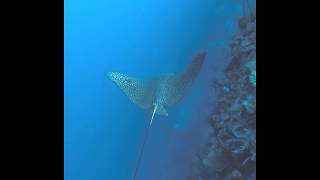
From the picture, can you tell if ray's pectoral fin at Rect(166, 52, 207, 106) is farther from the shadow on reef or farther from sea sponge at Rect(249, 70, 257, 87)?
sea sponge at Rect(249, 70, 257, 87)

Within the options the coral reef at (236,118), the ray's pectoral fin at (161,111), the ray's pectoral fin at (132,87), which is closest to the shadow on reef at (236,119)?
the coral reef at (236,118)

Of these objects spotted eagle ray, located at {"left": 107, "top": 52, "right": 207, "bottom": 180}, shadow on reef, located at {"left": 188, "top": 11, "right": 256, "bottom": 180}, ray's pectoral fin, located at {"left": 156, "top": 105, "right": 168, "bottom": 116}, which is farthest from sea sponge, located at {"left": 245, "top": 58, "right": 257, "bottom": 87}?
ray's pectoral fin, located at {"left": 156, "top": 105, "right": 168, "bottom": 116}

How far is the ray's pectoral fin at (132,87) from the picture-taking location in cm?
201

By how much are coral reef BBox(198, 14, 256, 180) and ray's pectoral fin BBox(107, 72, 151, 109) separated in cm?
51

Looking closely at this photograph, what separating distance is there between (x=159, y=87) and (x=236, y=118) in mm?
589

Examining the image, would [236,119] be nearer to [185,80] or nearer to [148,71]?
[185,80]

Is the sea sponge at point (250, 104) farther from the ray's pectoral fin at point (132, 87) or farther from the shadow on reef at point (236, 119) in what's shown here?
the ray's pectoral fin at point (132, 87)

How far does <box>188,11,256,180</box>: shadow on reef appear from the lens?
195 cm

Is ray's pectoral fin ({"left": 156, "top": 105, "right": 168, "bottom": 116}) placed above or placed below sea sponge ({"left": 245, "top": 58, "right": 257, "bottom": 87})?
below

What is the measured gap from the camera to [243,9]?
2014 millimetres
